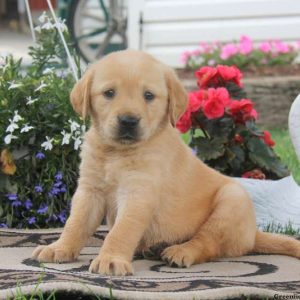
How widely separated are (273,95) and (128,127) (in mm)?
6211

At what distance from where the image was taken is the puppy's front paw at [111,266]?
3537 millimetres

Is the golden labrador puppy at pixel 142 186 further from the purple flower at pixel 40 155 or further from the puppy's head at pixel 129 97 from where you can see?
the purple flower at pixel 40 155

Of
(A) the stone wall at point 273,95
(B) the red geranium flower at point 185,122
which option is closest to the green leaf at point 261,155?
(B) the red geranium flower at point 185,122

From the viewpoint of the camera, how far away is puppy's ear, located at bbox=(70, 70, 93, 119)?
3884 millimetres

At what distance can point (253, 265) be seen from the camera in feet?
13.3

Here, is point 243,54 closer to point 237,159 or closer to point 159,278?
point 237,159

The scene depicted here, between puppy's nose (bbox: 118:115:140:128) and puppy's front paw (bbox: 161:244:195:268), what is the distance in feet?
2.17

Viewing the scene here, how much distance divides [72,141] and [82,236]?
1.27 m

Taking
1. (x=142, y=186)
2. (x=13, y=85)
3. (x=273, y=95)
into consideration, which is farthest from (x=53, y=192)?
(x=273, y=95)

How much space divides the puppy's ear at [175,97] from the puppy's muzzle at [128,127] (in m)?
0.28

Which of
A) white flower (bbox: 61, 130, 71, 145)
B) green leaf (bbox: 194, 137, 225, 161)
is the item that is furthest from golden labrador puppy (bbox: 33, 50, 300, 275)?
green leaf (bbox: 194, 137, 225, 161)

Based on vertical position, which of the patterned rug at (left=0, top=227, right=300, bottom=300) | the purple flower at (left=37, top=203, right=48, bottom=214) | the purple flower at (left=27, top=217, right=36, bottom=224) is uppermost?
the purple flower at (left=37, top=203, right=48, bottom=214)

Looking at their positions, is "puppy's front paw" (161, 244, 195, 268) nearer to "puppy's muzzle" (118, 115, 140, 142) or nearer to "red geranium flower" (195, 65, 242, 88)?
"puppy's muzzle" (118, 115, 140, 142)

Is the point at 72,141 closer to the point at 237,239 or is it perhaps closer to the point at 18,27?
the point at 237,239
